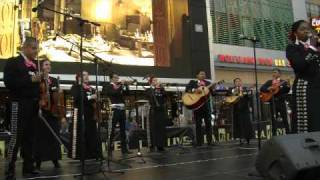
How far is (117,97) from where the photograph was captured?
9523 mm

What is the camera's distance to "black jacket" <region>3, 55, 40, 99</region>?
242 inches

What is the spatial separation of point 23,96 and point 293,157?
403cm

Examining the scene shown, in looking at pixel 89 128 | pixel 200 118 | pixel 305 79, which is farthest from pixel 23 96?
pixel 200 118

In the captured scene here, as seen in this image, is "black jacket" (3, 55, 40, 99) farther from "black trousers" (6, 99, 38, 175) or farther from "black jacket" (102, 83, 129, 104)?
"black jacket" (102, 83, 129, 104)

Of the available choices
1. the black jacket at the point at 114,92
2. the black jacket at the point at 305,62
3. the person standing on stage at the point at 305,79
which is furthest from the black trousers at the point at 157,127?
the black jacket at the point at 305,62

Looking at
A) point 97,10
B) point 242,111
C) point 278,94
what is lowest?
point 242,111

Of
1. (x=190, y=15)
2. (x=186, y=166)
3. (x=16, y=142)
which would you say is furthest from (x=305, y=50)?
(x=190, y=15)

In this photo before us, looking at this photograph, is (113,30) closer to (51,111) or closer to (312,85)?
(51,111)

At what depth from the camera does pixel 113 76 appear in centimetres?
906

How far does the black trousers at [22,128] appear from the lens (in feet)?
19.9

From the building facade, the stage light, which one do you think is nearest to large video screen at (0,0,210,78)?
the stage light

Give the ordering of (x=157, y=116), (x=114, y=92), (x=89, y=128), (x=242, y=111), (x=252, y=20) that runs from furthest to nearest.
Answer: (x=252, y=20)
(x=242, y=111)
(x=157, y=116)
(x=114, y=92)
(x=89, y=128)

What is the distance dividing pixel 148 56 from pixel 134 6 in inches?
84.0

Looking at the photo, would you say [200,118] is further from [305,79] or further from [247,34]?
[247,34]
